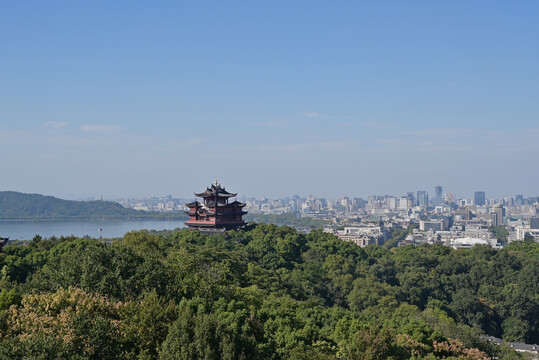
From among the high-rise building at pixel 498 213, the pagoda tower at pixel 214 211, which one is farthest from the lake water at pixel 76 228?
the high-rise building at pixel 498 213

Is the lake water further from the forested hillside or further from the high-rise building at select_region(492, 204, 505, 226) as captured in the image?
the high-rise building at select_region(492, 204, 505, 226)

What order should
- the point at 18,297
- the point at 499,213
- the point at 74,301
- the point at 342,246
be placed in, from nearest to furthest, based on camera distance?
1. the point at 74,301
2. the point at 18,297
3. the point at 342,246
4. the point at 499,213

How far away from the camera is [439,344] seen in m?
12.8

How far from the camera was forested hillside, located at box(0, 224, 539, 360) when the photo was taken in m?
8.97

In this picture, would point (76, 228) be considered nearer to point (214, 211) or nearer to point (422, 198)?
point (214, 211)

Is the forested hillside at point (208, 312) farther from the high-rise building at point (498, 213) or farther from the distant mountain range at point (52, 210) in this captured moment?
the distant mountain range at point (52, 210)

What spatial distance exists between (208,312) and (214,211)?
651 inches

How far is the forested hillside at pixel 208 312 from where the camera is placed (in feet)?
29.4

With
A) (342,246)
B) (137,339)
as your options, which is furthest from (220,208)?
(137,339)

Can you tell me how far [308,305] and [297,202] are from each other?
534ft

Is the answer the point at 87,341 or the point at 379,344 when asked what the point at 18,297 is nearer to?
the point at 87,341

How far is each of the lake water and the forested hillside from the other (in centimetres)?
4723

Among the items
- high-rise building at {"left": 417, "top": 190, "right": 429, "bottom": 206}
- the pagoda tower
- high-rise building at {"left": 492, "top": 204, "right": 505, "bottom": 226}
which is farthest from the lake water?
high-rise building at {"left": 417, "top": 190, "right": 429, "bottom": 206}

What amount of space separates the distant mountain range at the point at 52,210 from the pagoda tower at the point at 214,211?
82571 mm
